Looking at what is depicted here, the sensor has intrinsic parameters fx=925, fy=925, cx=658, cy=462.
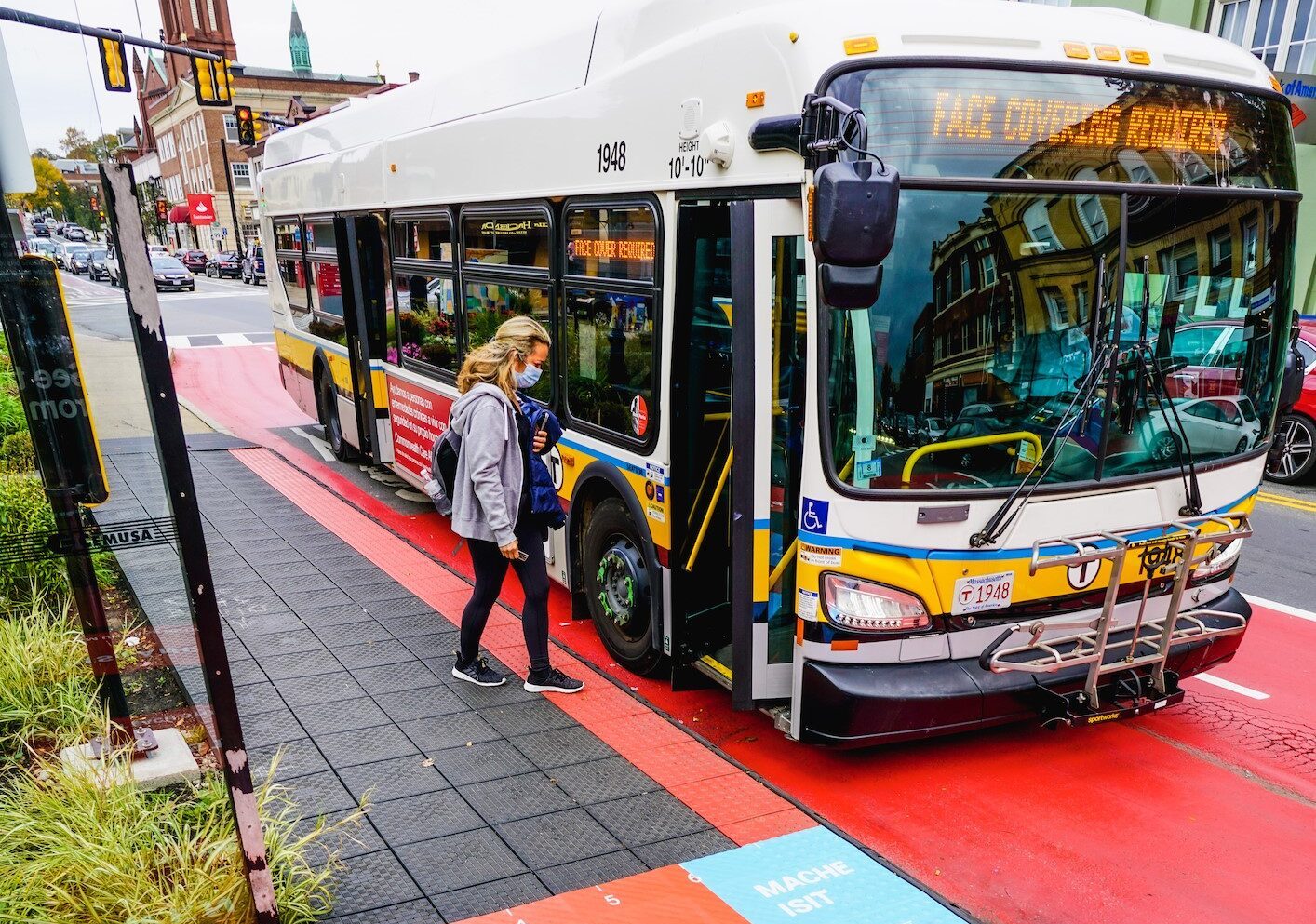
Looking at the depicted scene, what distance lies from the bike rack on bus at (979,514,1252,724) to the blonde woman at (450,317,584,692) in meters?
2.32

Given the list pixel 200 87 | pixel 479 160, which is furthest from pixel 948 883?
pixel 200 87

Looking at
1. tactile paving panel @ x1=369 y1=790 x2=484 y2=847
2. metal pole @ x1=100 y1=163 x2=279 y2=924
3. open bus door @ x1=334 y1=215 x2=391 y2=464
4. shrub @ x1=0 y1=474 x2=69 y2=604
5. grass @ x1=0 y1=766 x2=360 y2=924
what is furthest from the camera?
open bus door @ x1=334 y1=215 x2=391 y2=464

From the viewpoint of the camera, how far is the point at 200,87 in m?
18.0

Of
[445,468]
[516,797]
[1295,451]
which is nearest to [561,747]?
[516,797]

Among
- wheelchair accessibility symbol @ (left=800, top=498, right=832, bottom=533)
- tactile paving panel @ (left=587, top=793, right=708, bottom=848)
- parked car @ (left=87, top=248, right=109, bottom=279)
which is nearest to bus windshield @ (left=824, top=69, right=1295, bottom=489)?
wheelchair accessibility symbol @ (left=800, top=498, right=832, bottom=533)

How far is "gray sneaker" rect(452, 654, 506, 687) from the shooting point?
5094 mm

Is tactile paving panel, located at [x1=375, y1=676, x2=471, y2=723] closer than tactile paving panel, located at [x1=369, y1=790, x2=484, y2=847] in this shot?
No

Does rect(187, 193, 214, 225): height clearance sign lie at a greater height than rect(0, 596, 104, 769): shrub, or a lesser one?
greater

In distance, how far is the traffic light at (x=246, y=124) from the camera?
2165 centimetres

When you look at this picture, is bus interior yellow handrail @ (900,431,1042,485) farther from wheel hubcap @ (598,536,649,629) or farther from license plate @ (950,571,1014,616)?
wheel hubcap @ (598,536,649,629)

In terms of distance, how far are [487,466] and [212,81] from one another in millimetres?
17413

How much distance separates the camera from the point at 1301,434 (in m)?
10.3

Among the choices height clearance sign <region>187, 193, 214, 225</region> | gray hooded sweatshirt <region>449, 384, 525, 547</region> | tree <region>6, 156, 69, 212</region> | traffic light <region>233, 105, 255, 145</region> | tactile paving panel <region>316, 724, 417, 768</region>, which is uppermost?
traffic light <region>233, 105, 255, 145</region>

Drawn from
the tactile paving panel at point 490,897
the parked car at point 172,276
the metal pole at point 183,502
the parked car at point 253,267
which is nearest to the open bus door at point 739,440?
the tactile paving panel at point 490,897
